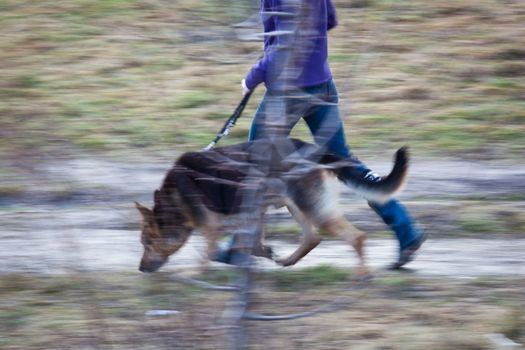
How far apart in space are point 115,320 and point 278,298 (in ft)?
3.19

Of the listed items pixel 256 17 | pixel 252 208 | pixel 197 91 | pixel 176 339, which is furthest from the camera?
pixel 197 91

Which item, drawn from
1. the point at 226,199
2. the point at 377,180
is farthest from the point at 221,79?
the point at 226,199

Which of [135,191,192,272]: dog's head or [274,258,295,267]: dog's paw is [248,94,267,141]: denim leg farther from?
[274,258,295,267]: dog's paw

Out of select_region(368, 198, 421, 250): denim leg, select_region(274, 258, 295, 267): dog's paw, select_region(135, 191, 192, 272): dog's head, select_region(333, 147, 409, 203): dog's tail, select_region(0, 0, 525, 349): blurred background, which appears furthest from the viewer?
select_region(274, 258, 295, 267): dog's paw

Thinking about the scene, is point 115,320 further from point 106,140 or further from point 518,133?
point 518,133

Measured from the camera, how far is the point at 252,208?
3.55 meters

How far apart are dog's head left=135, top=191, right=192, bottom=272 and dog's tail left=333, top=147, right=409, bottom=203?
3.46 feet

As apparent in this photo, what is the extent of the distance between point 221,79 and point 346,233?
18.6 feet

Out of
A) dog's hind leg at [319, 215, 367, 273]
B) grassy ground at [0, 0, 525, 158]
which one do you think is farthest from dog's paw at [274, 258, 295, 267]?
grassy ground at [0, 0, 525, 158]

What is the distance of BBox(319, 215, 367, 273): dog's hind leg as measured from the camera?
619 centimetres

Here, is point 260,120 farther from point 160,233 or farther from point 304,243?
point 304,243

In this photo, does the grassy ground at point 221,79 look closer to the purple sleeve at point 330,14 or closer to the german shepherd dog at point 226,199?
the purple sleeve at point 330,14

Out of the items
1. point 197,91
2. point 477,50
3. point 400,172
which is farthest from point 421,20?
point 400,172

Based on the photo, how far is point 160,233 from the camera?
18.6 feet
